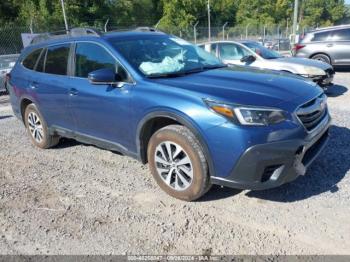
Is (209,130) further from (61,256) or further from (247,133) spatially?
(61,256)

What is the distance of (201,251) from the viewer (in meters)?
3.19

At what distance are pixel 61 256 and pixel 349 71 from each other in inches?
546

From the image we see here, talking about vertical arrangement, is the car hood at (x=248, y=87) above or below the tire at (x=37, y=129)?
above

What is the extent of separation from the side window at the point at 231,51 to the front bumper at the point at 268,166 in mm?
7026

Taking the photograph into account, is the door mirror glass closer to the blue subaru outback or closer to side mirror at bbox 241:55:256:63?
side mirror at bbox 241:55:256:63

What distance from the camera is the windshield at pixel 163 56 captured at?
4316 mm

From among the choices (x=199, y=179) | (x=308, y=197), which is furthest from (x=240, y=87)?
(x=308, y=197)

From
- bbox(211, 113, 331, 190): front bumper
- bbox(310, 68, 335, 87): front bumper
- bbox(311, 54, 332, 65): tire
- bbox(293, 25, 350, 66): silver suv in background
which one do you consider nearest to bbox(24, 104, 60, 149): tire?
bbox(211, 113, 331, 190): front bumper

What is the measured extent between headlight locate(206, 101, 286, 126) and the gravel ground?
937mm

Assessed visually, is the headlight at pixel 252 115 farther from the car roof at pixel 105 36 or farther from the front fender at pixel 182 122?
the car roof at pixel 105 36

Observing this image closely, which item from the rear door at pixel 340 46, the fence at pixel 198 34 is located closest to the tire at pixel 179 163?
the fence at pixel 198 34

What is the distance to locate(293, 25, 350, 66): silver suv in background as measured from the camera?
13.5 m

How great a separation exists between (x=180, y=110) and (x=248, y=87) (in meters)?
0.73

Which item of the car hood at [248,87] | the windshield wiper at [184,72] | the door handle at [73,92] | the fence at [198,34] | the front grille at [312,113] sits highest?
the windshield wiper at [184,72]
